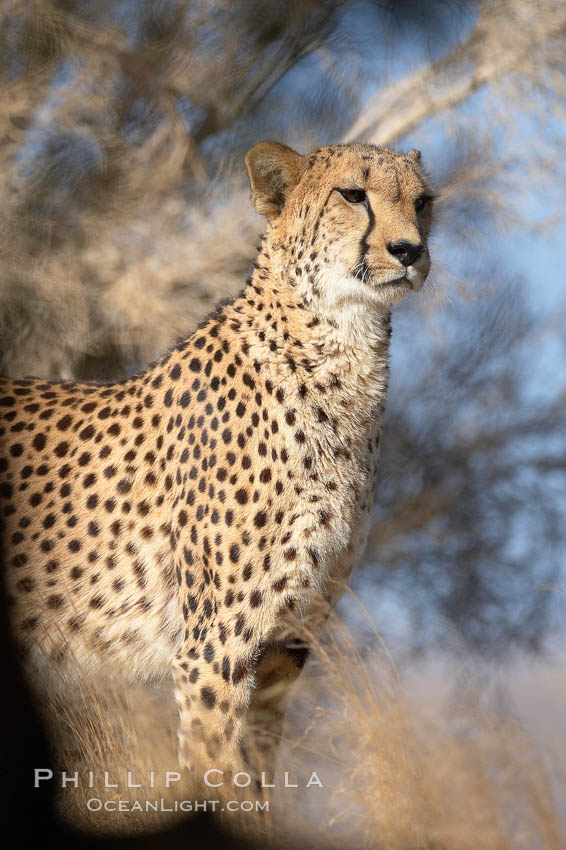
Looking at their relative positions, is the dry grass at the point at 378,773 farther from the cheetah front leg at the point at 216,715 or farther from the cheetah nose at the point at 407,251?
the cheetah nose at the point at 407,251

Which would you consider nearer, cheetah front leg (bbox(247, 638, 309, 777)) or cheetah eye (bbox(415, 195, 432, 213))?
cheetah front leg (bbox(247, 638, 309, 777))

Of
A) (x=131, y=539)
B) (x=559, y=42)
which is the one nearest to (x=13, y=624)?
(x=131, y=539)

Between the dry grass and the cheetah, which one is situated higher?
the cheetah

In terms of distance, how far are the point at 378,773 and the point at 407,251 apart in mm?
1092

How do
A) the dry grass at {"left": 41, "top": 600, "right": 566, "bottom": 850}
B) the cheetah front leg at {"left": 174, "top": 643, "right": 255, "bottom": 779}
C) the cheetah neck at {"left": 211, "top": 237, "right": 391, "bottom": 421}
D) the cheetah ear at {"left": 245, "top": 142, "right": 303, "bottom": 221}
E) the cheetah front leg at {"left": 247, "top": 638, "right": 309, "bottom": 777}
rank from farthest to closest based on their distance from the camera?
the cheetah ear at {"left": 245, "top": 142, "right": 303, "bottom": 221}
the cheetah neck at {"left": 211, "top": 237, "right": 391, "bottom": 421}
the cheetah front leg at {"left": 247, "top": 638, "right": 309, "bottom": 777}
the cheetah front leg at {"left": 174, "top": 643, "right": 255, "bottom": 779}
the dry grass at {"left": 41, "top": 600, "right": 566, "bottom": 850}

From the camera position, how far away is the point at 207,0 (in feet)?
15.8

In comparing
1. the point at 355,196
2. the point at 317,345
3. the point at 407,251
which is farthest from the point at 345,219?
the point at 317,345

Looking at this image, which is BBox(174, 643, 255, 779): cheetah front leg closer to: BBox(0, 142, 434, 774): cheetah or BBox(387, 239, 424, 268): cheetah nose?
BBox(0, 142, 434, 774): cheetah

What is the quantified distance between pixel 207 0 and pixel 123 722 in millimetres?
3716

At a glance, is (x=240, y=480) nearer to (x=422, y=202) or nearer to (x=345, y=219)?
(x=345, y=219)

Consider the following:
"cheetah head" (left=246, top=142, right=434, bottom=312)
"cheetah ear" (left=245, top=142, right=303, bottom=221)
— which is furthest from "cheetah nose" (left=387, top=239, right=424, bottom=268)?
"cheetah ear" (left=245, top=142, right=303, bottom=221)

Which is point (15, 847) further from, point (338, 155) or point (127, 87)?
point (127, 87)

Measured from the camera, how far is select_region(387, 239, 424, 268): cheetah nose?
7.23 ft

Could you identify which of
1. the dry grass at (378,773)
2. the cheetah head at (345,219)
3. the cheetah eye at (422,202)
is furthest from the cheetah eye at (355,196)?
the dry grass at (378,773)
